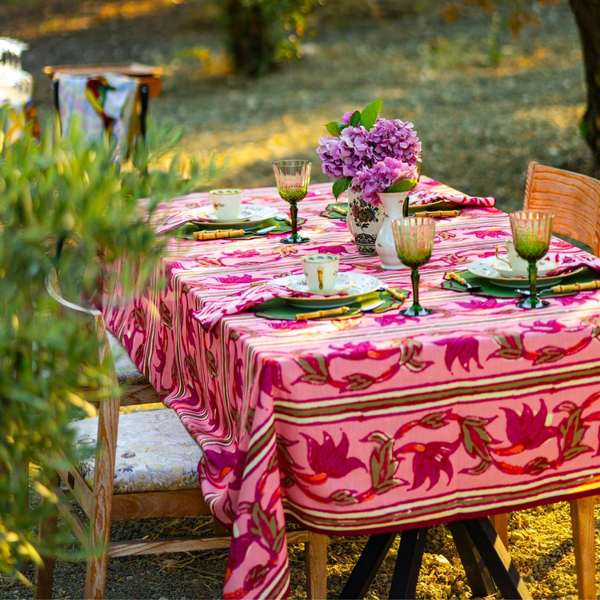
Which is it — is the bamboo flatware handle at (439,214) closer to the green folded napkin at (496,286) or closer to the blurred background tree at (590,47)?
the green folded napkin at (496,286)

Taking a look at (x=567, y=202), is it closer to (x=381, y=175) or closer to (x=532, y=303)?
(x=381, y=175)

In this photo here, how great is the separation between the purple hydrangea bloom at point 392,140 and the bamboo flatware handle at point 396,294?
41 centimetres

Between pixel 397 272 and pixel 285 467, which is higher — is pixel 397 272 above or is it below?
above

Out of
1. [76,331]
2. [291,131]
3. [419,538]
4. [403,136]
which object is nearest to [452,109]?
[291,131]

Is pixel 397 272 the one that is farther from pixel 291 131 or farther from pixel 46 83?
pixel 46 83

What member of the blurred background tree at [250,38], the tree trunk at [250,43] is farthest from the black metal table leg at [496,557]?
the tree trunk at [250,43]

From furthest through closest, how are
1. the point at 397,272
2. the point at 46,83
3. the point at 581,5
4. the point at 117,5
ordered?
1. the point at 117,5
2. the point at 46,83
3. the point at 581,5
4. the point at 397,272

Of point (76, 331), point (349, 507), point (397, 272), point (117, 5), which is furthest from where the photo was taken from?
point (117, 5)

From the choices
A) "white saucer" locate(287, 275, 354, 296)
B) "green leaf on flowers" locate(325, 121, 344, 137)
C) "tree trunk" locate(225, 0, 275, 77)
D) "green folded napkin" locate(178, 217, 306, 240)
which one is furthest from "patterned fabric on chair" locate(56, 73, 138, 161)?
"tree trunk" locate(225, 0, 275, 77)

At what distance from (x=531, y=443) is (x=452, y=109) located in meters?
7.15

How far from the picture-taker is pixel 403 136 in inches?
88.3

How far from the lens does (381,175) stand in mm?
2232

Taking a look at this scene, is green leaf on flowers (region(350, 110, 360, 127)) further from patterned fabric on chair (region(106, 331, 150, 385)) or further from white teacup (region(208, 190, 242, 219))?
patterned fabric on chair (region(106, 331, 150, 385))

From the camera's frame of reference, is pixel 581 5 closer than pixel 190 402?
No
